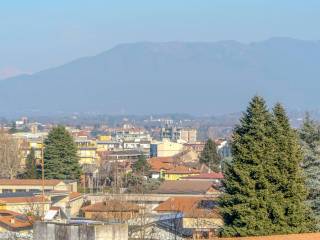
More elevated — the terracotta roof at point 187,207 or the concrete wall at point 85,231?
the concrete wall at point 85,231

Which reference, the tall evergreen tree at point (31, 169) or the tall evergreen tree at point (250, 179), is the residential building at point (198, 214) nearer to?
the tall evergreen tree at point (250, 179)

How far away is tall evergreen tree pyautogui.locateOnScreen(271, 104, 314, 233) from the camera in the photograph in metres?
18.9

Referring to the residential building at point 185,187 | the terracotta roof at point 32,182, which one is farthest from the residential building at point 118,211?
the terracotta roof at point 32,182

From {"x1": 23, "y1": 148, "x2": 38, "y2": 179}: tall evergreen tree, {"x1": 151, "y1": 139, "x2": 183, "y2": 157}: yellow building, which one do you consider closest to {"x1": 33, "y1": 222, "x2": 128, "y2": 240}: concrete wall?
{"x1": 23, "y1": 148, "x2": 38, "y2": 179}: tall evergreen tree

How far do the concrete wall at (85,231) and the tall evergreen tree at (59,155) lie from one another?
39.9m

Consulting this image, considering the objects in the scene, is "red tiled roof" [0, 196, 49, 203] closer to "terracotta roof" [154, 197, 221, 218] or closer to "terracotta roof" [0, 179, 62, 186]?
"terracotta roof" [154, 197, 221, 218]

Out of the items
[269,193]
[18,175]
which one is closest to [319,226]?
[269,193]

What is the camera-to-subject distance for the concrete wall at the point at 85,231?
11.3 m

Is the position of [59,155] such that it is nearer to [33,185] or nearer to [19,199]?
[33,185]

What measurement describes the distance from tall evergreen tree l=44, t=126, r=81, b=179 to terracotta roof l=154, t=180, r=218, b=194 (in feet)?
17.3

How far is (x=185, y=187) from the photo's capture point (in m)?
49.7

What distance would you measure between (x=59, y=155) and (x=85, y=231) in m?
40.9

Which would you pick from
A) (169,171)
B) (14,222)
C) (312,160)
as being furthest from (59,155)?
(312,160)

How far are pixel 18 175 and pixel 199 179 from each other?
1175 cm
